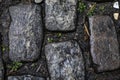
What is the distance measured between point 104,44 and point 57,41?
0.39 metres

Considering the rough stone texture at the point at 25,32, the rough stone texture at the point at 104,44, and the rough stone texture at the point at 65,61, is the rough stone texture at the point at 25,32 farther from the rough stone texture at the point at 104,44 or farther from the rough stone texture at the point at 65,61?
the rough stone texture at the point at 104,44

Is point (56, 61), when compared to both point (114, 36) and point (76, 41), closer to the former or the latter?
point (76, 41)

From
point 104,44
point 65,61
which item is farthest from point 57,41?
point 104,44

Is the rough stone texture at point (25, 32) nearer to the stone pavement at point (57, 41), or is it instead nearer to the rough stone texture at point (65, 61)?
the stone pavement at point (57, 41)

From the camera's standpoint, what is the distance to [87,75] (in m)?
2.32

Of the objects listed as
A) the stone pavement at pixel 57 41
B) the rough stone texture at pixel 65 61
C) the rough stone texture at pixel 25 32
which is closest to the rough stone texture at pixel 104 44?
the stone pavement at pixel 57 41

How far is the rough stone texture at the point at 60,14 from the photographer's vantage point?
2.36m

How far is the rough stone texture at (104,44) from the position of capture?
230 centimetres

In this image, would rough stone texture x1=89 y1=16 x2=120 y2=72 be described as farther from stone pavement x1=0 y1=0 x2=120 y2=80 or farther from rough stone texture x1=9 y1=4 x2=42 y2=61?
rough stone texture x1=9 y1=4 x2=42 y2=61

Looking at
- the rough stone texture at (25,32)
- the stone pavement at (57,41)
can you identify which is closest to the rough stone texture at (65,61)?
the stone pavement at (57,41)

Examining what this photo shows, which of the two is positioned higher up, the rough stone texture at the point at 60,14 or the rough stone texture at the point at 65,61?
the rough stone texture at the point at 60,14

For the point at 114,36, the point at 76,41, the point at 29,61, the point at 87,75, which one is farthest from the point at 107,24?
the point at 29,61

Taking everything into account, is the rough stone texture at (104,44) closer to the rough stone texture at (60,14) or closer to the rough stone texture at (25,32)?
the rough stone texture at (60,14)

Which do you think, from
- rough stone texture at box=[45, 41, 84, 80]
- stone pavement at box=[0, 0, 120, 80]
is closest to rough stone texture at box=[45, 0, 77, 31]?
stone pavement at box=[0, 0, 120, 80]
